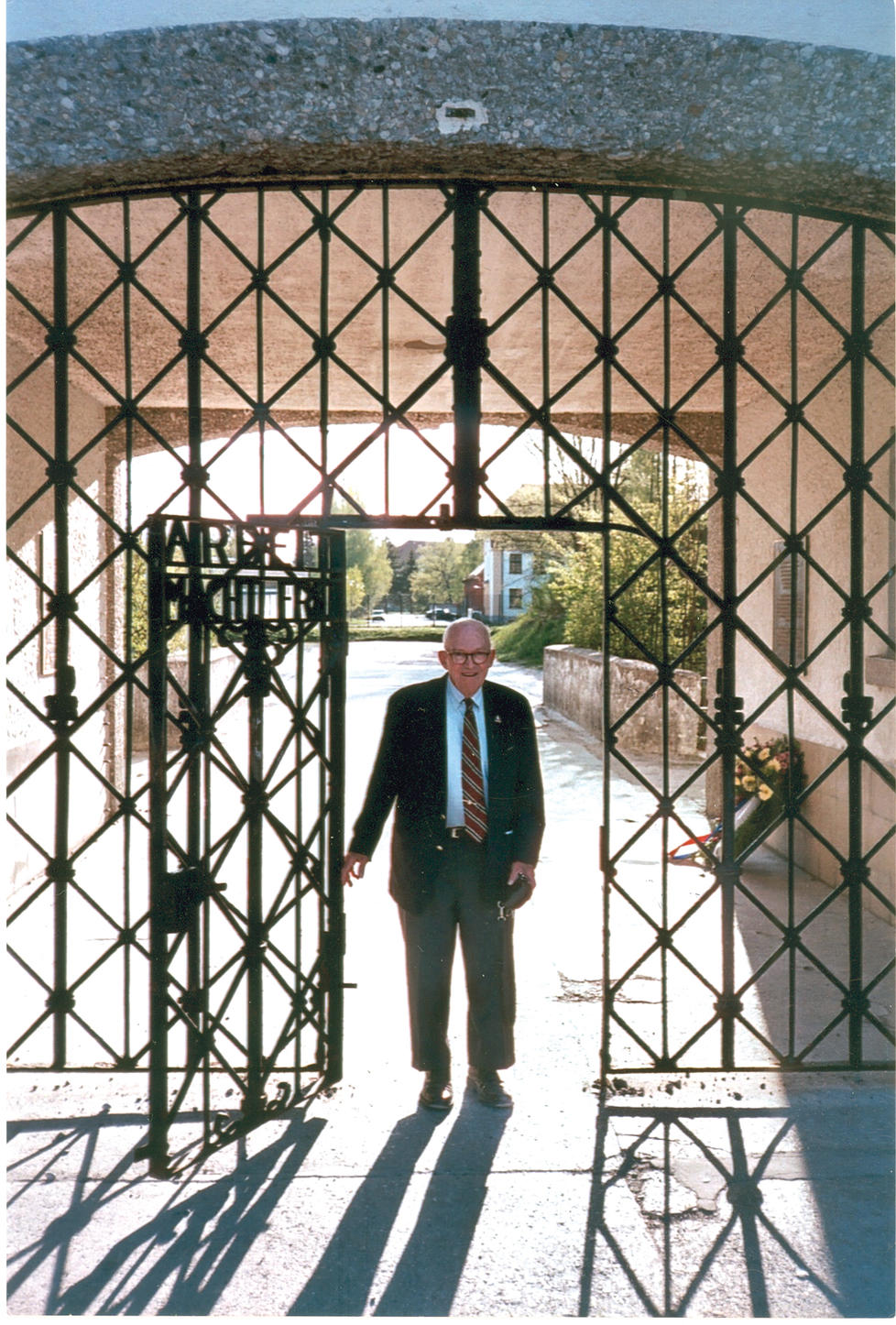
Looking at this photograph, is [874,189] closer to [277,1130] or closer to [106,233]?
[106,233]

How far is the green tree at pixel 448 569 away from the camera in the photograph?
70.4 meters

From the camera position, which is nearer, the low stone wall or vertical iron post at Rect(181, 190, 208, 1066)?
vertical iron post at Rect(181, 190, 208, 1066)

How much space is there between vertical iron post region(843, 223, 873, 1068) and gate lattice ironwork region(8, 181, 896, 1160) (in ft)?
0.05

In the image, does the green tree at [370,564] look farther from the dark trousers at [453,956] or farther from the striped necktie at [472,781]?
the dark trousers at [453,956]

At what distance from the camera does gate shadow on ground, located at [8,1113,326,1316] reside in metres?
2.88

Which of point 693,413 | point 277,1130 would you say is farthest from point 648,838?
point 277,1130

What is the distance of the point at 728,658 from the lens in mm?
4043

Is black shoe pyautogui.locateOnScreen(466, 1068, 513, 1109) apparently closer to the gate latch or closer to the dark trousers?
the dark trousers

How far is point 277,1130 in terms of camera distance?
3779 mm

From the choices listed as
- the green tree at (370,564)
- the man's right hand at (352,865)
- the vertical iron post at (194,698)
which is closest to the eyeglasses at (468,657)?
the man's right hand at (352,865)

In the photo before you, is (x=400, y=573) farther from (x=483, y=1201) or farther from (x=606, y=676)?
(x=483, y=1201)

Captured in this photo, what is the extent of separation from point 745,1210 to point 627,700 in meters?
11.9

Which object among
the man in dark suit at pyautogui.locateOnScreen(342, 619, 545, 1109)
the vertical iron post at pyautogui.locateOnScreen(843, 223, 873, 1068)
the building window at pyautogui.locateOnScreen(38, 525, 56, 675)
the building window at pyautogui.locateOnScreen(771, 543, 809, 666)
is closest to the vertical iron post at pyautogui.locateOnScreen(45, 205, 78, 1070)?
the man in dark suit at pyautogui.locateOnScreen(342, 619, 545, 1109)

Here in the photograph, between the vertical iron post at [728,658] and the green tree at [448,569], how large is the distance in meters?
65.0
